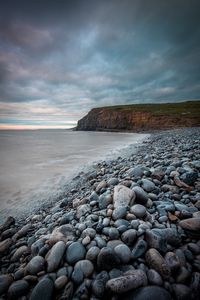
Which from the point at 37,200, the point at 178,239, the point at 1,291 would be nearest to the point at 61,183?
the point at 37,200

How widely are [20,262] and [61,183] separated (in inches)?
133

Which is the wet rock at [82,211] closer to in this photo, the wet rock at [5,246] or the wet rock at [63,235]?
the wet rock at [63,235]

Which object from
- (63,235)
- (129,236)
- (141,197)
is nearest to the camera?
(129,236)

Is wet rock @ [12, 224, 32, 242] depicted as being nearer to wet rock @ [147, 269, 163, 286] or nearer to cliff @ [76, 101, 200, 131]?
wet rock @ [147, 269, 163, 286]

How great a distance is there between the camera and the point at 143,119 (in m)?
47.2

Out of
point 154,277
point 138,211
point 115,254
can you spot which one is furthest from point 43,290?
point 138,211

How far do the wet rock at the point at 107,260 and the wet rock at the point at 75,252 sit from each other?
208mm

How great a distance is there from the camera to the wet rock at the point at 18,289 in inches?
49.8

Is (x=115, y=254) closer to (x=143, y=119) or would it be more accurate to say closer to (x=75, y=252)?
(x=75, y=252)

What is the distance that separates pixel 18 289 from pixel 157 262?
46.3 inches

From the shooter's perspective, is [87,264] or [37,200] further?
[37,200]

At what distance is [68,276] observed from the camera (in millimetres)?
1349

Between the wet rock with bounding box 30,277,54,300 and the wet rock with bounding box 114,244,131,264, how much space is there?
61 centimetres

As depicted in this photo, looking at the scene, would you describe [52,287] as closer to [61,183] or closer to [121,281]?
[121,281]
